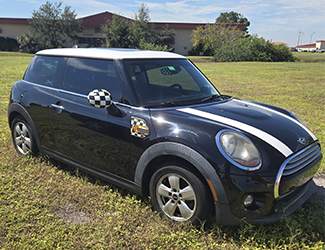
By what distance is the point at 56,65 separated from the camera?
380 cm

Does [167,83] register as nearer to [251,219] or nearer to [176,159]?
[176,159]

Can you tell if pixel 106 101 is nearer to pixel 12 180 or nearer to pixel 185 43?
pixel 12 180

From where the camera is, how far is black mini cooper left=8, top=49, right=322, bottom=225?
2.39 meters

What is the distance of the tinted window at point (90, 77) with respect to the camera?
3174 mm

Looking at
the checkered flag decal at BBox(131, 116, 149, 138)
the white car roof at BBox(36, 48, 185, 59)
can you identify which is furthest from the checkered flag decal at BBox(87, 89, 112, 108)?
the white car roof at BBox(36, 48, 185, 59)

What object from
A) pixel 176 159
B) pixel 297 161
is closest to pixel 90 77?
pixel 176 159

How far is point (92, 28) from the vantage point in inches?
2112

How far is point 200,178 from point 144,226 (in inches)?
32.8

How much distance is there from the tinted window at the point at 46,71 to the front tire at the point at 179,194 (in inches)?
78.0

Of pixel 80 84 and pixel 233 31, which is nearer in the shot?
pixel 80 84

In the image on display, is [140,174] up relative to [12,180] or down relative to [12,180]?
up

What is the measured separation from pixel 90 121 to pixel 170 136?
1.08 metres

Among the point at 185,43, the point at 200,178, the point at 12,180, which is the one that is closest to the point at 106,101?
the point at 200,178

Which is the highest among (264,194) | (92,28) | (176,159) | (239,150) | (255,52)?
(92,28)
